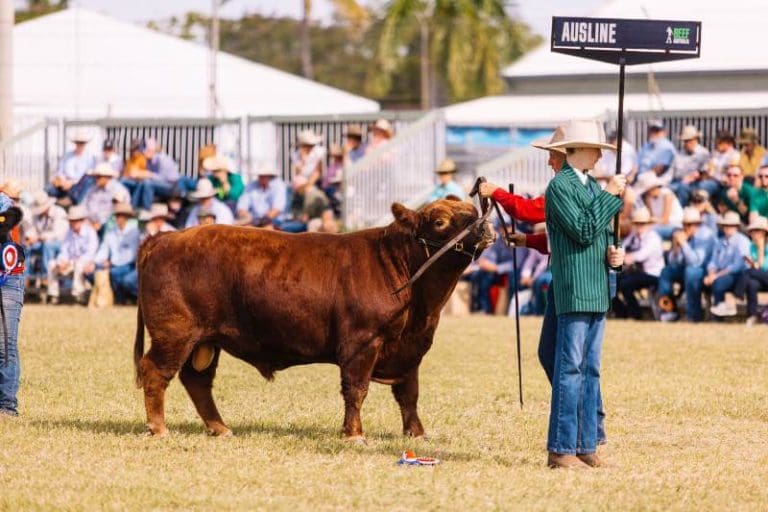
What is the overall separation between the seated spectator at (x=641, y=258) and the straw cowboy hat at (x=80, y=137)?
872 cm

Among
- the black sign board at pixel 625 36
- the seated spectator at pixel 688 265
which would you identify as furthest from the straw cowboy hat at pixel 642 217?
the black sign board at pixel 625 36

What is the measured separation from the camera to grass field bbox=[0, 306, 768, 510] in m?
8.03

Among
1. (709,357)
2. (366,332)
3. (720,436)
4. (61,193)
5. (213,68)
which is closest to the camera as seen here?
(366,332)

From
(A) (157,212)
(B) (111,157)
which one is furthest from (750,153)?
(B) (111,157)

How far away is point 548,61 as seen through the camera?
3120cm

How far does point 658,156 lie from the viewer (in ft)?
67.6

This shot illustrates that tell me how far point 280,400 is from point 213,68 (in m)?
15.9

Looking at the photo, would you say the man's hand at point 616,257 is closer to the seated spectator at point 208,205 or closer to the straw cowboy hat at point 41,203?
the seated spectator at point 208,205

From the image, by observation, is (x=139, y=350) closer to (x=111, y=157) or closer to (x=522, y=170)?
(x=522, y=170)

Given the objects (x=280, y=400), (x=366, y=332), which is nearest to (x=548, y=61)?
(x=280, y=400)

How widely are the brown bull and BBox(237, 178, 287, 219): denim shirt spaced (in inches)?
457

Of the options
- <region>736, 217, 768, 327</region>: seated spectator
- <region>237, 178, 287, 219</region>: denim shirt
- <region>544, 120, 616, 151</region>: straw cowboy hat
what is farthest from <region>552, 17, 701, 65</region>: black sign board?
<region>237, 178, 287, 219</region>: denim shirt

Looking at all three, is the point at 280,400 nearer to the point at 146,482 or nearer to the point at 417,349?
the point at 417,349

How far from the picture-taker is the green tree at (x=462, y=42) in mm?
51469
